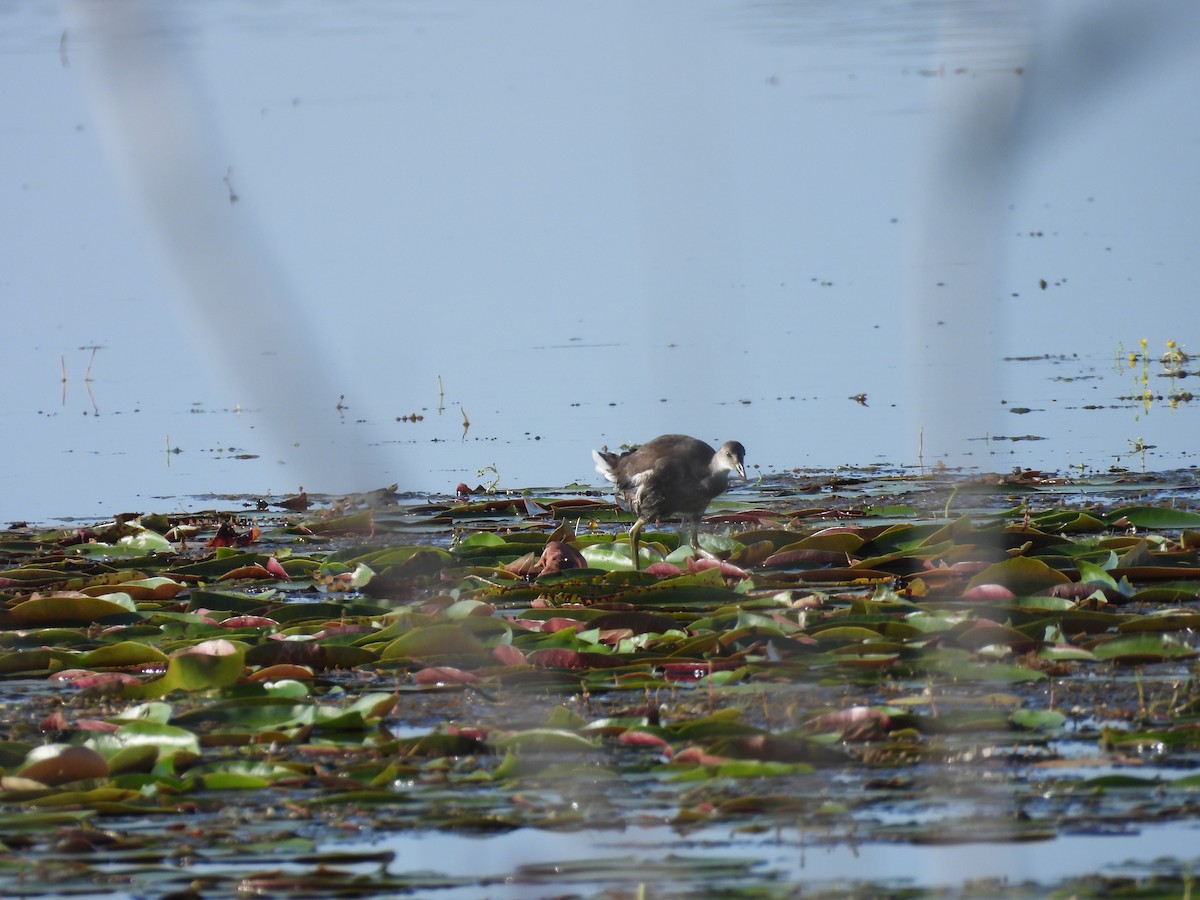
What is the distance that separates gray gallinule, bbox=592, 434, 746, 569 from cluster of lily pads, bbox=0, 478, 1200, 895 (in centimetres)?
29

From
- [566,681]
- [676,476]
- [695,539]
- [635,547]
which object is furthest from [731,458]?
[566,681]

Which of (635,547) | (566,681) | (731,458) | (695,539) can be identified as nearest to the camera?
(566,681)

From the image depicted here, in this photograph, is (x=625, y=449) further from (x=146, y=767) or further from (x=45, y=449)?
(x=146, y=767)

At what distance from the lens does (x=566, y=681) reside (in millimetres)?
5496

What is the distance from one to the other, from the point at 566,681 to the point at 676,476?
294 centimetres

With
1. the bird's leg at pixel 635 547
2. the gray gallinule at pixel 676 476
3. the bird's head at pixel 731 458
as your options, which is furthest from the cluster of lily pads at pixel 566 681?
the bird's head at pixel 731 458

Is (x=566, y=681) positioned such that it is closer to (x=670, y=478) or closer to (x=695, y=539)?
(x=695, y=539)

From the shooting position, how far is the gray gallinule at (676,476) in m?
8.26

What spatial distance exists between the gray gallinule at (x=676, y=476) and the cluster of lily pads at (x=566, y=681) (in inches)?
11.6

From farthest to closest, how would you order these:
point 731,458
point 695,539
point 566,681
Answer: point 731,458
point 695,539
point 566,681

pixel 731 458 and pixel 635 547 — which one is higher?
pixel 731 458

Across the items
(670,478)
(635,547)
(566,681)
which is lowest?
(566,681)

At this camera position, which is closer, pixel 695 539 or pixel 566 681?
pixel 566 681

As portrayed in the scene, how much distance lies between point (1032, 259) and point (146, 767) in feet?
42.8
